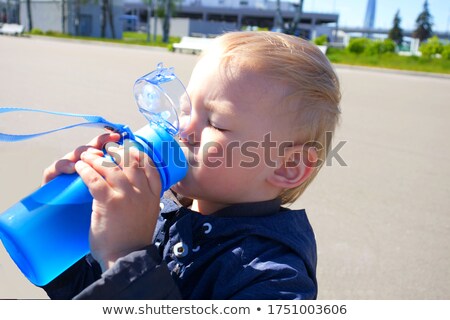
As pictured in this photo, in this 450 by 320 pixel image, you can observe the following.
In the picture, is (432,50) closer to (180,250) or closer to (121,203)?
(180,250)

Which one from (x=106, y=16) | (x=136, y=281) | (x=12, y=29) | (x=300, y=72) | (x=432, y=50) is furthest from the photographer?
(x=106, y=16)

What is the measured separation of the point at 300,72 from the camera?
1.27 m

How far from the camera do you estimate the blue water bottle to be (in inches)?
42.1

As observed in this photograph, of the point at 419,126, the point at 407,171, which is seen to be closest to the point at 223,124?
the point at 407,171

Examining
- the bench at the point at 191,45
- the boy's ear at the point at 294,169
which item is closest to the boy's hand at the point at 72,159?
the boy's ear at the point at 294,169

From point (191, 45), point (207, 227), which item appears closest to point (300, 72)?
point (207, 227)

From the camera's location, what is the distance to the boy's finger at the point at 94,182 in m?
1.07

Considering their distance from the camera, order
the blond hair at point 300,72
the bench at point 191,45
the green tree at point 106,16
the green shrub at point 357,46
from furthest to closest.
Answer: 1. the green tree at point 106,16
2. the green shrub at point 357,46
3. the bench at point 191,45
4. the blond hair at point 300,72

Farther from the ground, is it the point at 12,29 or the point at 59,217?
the point at 59,217

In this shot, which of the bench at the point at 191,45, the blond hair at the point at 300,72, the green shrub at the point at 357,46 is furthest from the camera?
the green shrub at the point at 357,46

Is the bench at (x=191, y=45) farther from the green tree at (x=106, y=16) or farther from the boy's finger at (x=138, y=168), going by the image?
the green tree at (x=106, y=16)

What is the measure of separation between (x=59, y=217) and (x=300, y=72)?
65 centimetres

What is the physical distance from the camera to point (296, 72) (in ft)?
4.15

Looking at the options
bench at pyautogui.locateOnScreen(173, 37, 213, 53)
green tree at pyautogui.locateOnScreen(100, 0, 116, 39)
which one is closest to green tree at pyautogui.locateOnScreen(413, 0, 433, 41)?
green tree at pyautogui.locateOnScreen(100, 0, 116, 39)
